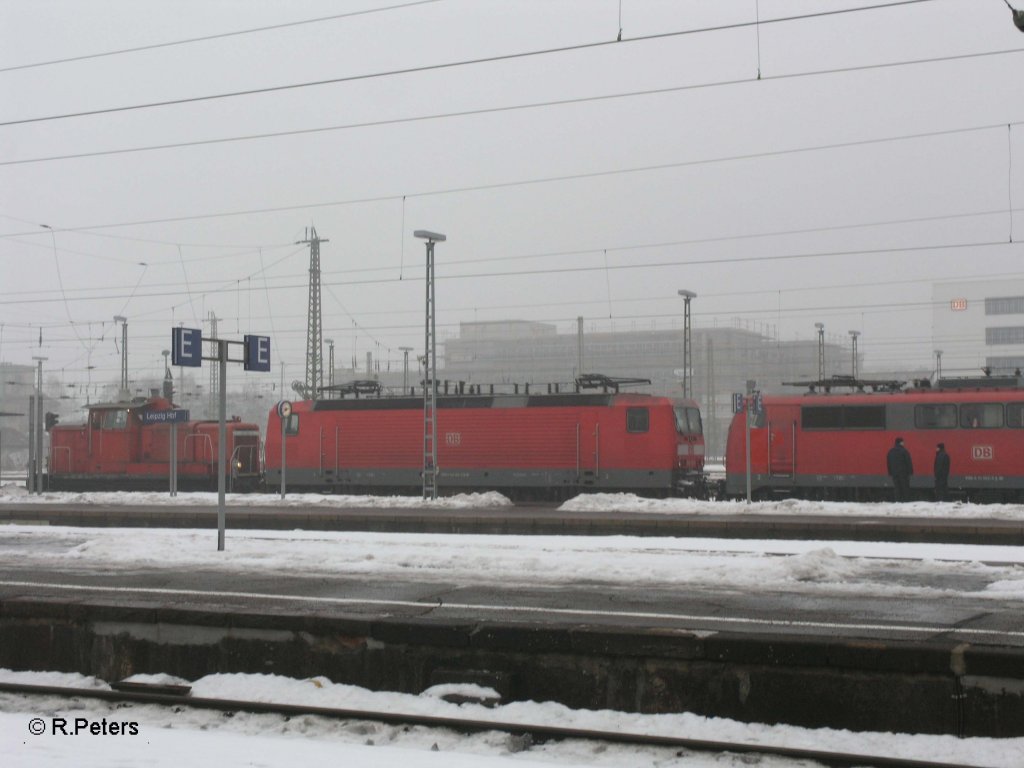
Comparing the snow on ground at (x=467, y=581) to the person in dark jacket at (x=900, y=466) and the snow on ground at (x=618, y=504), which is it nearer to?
the snow on ground at (x=618, y=504)

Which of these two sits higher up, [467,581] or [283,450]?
[283,450]

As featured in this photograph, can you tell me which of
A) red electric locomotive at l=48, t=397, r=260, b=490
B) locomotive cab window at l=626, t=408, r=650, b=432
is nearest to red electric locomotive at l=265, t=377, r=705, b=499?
locomotive cab window at l=626, t=408, r=650, b=432

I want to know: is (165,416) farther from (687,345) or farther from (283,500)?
(687,345)

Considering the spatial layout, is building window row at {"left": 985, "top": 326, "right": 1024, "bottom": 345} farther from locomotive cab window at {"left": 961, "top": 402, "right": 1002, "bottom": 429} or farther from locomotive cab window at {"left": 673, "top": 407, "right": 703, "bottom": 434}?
locomotive cab window at {"left": 961, "top": 402, "right": 1002, "bottom": 429}

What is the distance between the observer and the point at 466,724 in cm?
846

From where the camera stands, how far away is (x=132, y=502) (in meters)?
31.8

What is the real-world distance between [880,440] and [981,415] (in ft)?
8.17

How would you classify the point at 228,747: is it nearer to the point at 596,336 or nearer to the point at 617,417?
the point at 617,417

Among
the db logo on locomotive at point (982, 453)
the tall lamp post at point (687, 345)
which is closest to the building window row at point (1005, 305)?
the tall lamp post at point (687, 345)

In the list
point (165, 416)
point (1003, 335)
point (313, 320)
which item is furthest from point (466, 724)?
point (1003, 335)

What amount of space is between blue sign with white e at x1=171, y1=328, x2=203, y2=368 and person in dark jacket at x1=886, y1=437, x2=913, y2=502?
693 inches

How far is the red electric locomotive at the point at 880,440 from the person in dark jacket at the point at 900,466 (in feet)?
3.22

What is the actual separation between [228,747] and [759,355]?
3642 inches

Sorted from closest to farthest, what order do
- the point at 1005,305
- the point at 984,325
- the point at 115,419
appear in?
the point at 115,419 < the point at 1005,305 < the point at 984,325
